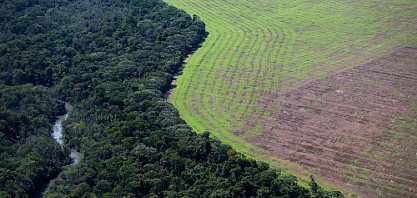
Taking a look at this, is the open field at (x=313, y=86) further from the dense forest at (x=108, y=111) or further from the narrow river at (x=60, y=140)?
the narrow river at (x=60, y=140)

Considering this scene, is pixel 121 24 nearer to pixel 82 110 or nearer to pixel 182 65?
pixel 182 65

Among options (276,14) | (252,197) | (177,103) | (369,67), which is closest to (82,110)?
(177,103)

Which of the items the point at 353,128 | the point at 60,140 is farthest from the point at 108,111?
the point at 353,128

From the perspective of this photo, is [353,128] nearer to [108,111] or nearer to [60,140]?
[108,111]

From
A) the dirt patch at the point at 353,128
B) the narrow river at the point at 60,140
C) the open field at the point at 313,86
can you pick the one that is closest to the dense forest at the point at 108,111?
the narrow river at the point at 60,140

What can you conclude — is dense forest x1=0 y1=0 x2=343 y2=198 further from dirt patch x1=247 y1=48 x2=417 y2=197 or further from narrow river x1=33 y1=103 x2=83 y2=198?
dirt patch x1=247 y1=48 x2=417 y2=197

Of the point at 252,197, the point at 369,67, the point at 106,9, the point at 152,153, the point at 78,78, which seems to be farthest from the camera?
the point at 106,9
